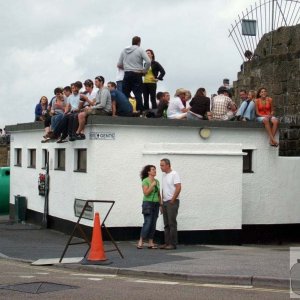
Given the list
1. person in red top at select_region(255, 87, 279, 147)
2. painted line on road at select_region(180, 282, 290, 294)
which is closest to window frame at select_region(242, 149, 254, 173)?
person in red top at select_region(255, 87, 279, 147)

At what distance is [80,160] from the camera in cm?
1970

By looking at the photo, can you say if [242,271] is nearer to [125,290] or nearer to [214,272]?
[214,272]

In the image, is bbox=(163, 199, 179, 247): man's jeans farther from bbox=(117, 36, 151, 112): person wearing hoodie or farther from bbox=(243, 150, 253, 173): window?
bbox=(117, 36, 151, 112): person wearing hoodie

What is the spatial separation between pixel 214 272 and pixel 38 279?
2.68 metres

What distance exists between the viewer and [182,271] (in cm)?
1266

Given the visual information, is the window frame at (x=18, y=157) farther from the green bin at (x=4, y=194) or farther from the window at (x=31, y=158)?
the green bin at (x=4, y=194)

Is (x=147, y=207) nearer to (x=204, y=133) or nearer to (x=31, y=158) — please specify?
(x=204, y=133)

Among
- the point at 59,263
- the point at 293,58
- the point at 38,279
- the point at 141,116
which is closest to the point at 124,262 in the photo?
the point at 59,263

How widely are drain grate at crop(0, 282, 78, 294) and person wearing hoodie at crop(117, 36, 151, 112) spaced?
8539 millimetres

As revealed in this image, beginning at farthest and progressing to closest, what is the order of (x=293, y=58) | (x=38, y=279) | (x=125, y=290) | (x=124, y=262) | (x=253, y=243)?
(x=293, y=58)
(x=253, y=243)
(x=124, y=262)
(x=38, y=279)
(x=125, y=290)

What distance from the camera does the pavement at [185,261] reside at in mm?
11984

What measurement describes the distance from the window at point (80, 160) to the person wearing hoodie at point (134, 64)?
1.80 m

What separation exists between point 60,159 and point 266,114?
18.6 ft

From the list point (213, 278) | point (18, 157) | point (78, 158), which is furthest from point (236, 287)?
point (18, 157)
